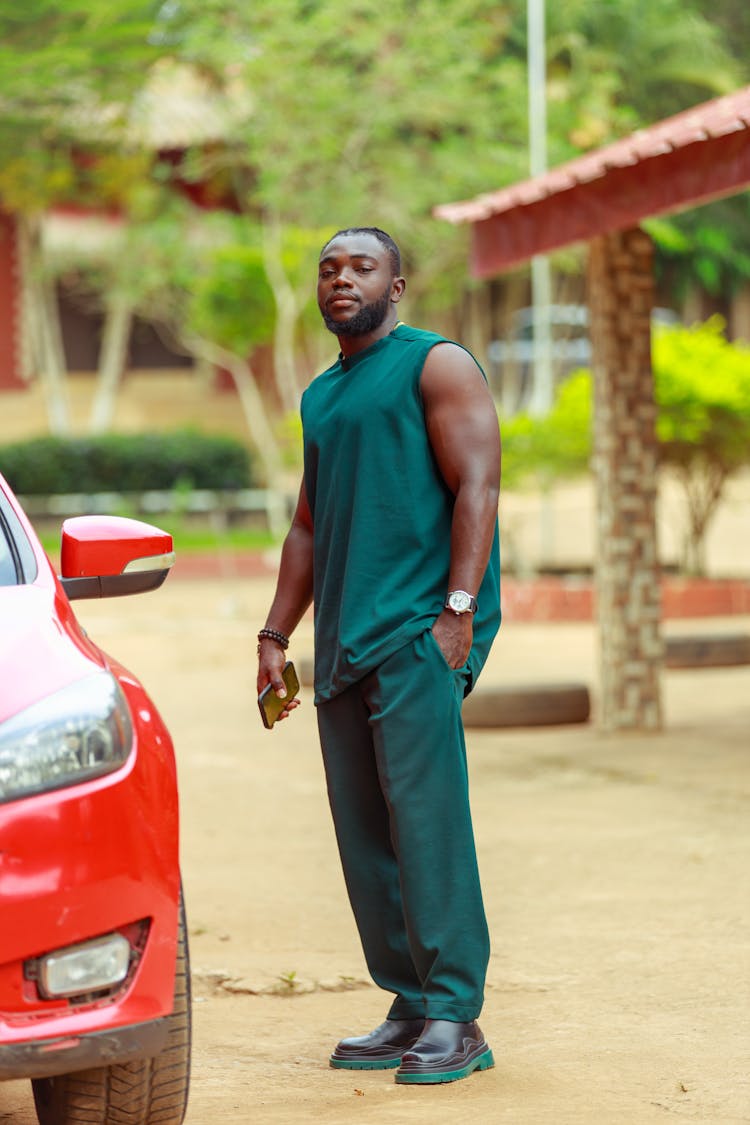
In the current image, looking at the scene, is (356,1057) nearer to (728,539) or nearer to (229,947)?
(229,947)

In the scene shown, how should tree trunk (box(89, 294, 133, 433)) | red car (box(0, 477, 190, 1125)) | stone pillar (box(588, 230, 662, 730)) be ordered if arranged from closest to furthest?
red car (box(0, 477, 190, 1125)) < stone pillar (box(588, 230, 662, 730)) < tree trunk (box(89, 294, 133, 433))

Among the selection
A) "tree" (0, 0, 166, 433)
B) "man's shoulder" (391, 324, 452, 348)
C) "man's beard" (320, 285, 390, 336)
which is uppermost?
"tree" (0, 0, 166, 433)

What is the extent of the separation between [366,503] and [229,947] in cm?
216

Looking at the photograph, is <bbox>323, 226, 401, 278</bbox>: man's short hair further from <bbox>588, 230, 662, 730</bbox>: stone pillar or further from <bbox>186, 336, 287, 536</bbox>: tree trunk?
<bbox>186, 336, 287, 536</bbox>: tree trunk

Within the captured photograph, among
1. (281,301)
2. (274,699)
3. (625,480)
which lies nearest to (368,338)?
(274,699)

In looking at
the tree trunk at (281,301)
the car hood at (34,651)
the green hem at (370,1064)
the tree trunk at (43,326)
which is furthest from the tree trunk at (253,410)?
the car hood at (34,651)

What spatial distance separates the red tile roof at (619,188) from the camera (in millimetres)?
8367

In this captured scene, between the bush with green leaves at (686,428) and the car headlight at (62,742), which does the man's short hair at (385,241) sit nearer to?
the car headlight at (62,742)

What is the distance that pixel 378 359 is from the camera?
436 cm

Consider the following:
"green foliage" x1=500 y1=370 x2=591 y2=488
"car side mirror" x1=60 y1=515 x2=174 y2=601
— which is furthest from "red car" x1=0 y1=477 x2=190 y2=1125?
"green foliage" x1=500 y1=370 x2=591 y2=488

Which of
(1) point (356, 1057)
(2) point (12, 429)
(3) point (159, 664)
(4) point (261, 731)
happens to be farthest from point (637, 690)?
(2) point (12, 429)

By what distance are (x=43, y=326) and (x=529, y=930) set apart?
23.2 m

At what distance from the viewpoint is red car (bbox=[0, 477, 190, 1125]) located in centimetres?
326

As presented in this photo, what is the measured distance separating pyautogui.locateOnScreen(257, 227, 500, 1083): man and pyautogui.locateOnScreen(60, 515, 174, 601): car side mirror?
40 centimetres
